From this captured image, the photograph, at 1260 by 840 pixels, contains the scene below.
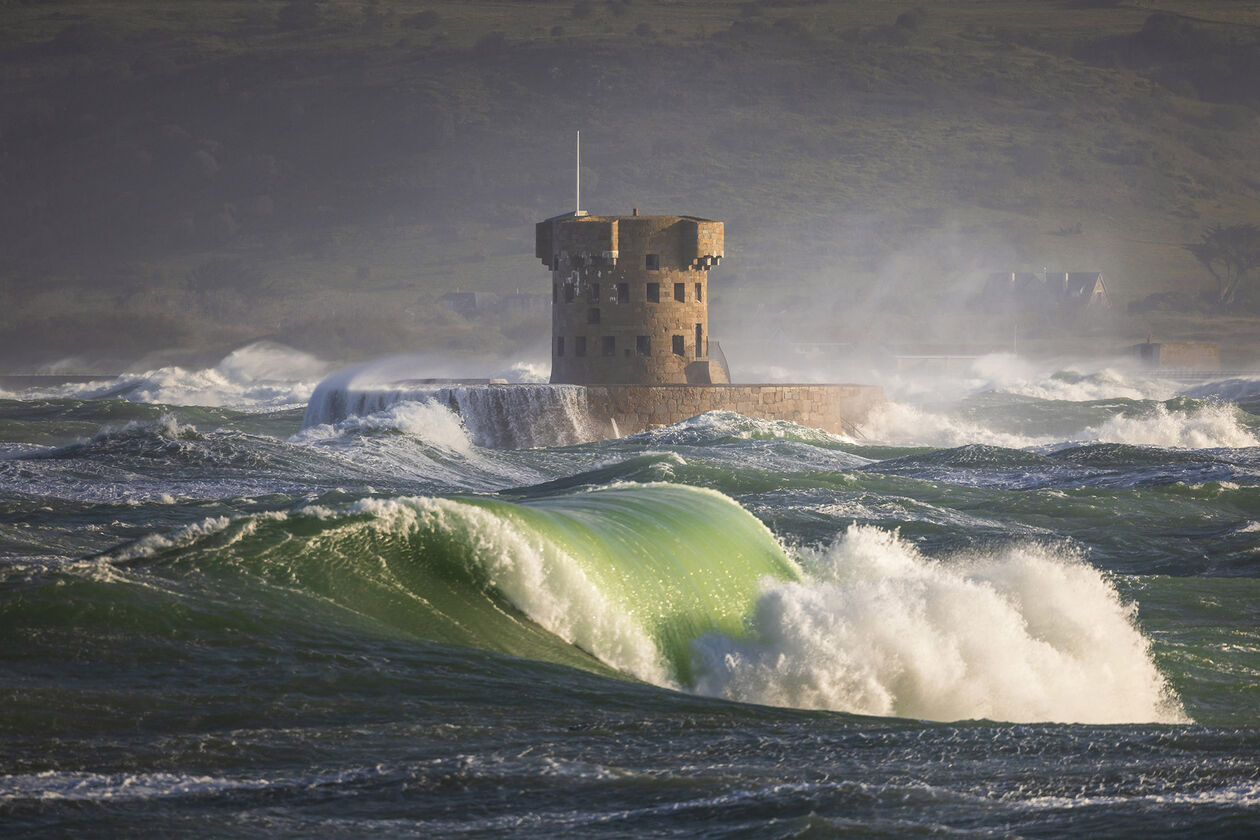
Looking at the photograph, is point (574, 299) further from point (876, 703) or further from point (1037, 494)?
point (876, 703)

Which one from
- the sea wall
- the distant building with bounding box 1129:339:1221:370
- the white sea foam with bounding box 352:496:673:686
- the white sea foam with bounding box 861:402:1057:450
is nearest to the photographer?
the white sea foam with bounding box 352:496:673:686

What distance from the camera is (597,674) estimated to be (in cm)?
894

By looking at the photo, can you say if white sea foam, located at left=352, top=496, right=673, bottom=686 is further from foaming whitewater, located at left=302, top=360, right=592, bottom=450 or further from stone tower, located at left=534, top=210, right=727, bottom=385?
stone tower, located at left=534, top=210, right=727, bottom=385

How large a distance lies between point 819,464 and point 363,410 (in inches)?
552

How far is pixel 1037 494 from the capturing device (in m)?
24.4

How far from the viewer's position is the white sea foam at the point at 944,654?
9.65m

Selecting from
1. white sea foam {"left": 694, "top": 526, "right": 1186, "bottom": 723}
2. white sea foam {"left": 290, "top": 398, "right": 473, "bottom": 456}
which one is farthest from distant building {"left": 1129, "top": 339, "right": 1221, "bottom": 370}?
white sea foam {"left": 694, "top": 526, "right": 1186, "bottom": 723}

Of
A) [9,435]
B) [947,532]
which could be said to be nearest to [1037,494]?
[947,532]

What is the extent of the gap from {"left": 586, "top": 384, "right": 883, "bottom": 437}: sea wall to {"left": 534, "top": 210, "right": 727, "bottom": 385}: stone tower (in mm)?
2319

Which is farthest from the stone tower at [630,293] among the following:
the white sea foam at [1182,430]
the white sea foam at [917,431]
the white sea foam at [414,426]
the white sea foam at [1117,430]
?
the white sea foam at [1182,430]

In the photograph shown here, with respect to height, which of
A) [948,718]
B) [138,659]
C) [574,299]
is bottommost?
[948,718]

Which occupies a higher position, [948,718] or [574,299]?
[574,299]

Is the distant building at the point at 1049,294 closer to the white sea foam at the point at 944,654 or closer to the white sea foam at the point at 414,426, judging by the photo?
the white sea foam at the point at 414,426

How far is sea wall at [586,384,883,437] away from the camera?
3847 cm
